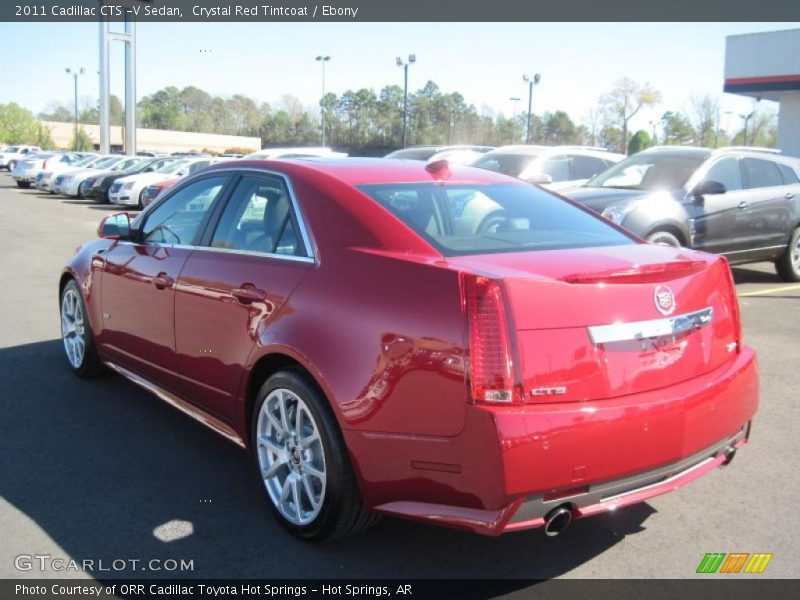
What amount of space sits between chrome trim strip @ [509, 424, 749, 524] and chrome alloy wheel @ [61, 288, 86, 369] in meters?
4.02

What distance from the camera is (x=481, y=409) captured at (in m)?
2.75

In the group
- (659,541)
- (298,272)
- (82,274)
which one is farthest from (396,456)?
(82,274)

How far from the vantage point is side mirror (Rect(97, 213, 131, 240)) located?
203 inches

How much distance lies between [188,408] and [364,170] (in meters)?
1.61

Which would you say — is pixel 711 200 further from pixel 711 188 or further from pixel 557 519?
pixel 557 519

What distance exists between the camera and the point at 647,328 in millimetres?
3014

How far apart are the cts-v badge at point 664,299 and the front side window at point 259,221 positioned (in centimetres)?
154

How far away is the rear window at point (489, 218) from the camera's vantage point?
11.6 ft

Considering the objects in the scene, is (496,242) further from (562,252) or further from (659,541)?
(659,541)

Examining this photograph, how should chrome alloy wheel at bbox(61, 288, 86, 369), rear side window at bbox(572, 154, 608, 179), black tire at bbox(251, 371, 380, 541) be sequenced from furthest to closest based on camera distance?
rear side window at bbox(572, 154, 608, 179) → chrome alloy wheel at bbox(61, 288, 86, 369) → black tire at bbox(251, 371, 380, 541)

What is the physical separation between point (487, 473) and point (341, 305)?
3.08 ft

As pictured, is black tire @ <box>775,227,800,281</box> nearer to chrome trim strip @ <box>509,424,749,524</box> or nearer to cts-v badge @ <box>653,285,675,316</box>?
chrome trim strip @ <box>509,424,749,524</box>

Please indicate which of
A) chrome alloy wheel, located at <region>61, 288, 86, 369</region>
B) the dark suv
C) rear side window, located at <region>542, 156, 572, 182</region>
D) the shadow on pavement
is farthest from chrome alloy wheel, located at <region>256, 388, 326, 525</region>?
rear side window, located at <region>542, 156, 572, 182</region>

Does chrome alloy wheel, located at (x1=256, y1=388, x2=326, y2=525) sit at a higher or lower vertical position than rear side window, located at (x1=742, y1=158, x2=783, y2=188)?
lower
